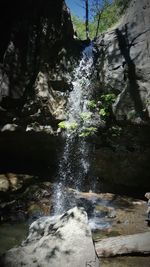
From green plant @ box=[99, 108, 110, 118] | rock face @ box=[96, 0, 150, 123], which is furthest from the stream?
rock face @ box=[96, 0, 150, 123]

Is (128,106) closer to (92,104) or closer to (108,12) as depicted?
(92,104)

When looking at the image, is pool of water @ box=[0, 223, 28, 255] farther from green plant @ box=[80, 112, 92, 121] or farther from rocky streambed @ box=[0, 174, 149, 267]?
green plant @ box=[80, 112, 92, 121]

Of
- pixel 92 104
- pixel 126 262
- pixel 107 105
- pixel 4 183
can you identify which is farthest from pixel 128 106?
pixel 126 262

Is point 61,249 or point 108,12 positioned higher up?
point 108,12

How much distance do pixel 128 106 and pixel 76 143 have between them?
2.76m

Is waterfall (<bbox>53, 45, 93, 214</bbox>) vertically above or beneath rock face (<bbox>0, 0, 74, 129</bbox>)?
beneath

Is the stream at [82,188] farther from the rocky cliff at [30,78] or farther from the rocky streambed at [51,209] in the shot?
the rocky cliff at [30,78]

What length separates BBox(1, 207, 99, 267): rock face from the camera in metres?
4.49

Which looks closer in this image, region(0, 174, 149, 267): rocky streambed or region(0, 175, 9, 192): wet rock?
region(0, 174, 149, 267): rocky streambed

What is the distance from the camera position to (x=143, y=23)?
36.4 ft

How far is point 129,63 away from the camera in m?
10.9

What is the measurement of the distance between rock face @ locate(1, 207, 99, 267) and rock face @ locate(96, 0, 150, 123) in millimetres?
5612

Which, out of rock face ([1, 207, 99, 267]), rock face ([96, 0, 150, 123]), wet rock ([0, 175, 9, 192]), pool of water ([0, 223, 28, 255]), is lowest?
pool of water ([0, 223, 28, 255])

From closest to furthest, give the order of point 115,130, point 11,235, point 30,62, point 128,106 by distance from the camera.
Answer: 1. point 11,235
2. point 128,106
3. point 115,130
4. point 30,62
